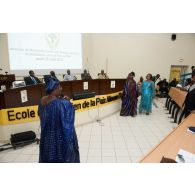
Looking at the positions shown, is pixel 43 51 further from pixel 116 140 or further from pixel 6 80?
pixel 116 140

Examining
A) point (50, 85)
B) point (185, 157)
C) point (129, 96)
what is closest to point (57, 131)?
point (50, 85)

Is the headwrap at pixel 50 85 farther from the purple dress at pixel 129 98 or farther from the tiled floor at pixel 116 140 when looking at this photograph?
the purple dress at pixel 129 98

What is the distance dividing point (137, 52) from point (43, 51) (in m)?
5.45

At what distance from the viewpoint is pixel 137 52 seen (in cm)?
1035

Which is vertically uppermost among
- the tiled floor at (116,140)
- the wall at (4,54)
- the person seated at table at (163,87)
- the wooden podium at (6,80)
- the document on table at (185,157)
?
the wall at (4,54)

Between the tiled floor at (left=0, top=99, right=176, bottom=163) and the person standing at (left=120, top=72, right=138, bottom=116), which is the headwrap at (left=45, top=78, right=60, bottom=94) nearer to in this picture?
the tiled floor at (left=0, top=99, right=176, bottom=163)

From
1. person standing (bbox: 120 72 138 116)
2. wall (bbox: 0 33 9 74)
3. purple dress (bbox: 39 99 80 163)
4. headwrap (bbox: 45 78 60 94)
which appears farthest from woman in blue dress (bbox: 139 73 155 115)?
wall (bbox: 0 33 9 74)

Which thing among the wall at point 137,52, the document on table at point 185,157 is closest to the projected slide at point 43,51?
the wall at point 137,52

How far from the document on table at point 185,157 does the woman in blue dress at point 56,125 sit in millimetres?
1218

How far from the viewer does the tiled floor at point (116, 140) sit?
3.42m

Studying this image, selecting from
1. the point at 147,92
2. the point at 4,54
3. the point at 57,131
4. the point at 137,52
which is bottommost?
the point at 147,92

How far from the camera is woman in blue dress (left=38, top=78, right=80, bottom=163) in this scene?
2168mm

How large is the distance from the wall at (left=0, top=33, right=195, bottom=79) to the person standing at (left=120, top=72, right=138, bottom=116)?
407 centimetres

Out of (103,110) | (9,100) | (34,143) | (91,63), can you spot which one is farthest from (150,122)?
(91,63)
